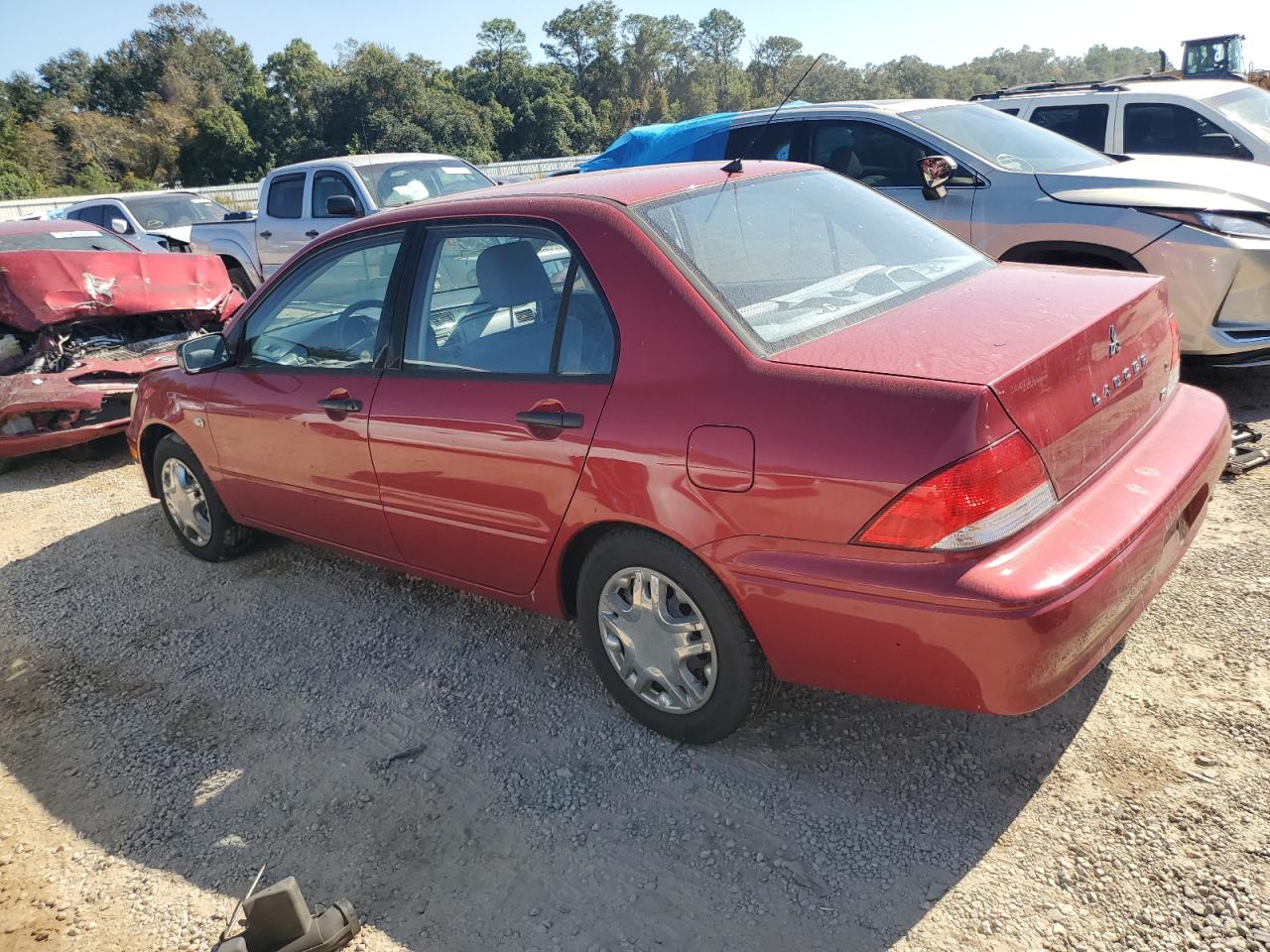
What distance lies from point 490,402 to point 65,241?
6.95m

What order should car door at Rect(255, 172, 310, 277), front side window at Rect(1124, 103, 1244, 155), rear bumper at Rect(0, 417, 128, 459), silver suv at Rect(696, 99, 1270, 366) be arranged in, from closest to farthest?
1. silver suv at Rect(696, 99, 1270, 366)
2. rear bumper at Rect(0, 417, 128, 459)
3. front side window at Rect(1124, 103, 1244, 155)
4. car door at Rect(255, 172, 310, 277)

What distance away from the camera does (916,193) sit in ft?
19.7

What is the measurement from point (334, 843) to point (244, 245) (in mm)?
10362

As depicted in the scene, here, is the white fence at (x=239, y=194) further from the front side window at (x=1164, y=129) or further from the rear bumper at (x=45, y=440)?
the rear bumper at (x=45, y=440)

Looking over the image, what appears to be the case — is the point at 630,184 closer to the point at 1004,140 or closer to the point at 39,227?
the point at 1004,140

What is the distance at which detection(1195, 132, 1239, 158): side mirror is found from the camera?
7324 millimetres

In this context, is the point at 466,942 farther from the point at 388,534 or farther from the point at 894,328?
the point at 894,328

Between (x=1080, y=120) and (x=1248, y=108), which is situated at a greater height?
(x=1080, y=120)

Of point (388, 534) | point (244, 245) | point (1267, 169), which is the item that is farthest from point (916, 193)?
point (244, 245)

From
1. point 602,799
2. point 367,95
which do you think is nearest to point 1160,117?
point 602,799

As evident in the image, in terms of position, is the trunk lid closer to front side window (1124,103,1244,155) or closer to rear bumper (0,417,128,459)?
rear bumper (0,417,128,459)

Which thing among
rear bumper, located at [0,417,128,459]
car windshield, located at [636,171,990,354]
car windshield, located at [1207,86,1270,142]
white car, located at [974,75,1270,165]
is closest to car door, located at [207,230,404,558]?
car windshield, located at [636,171,990,354]

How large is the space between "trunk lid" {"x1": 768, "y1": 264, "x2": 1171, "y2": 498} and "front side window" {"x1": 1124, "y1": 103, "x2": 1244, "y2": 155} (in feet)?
19.1

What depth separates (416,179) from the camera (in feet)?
32.5
